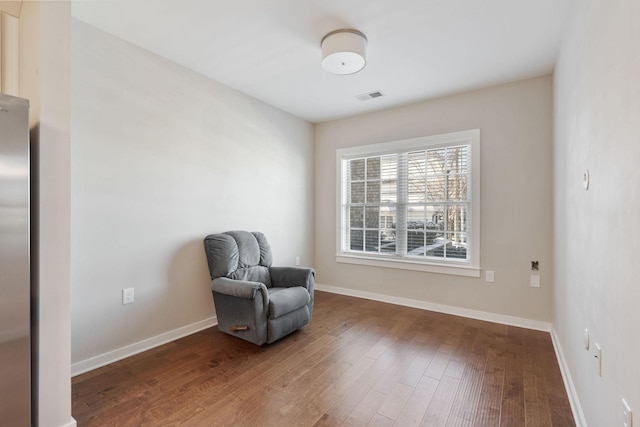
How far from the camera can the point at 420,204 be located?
393cm

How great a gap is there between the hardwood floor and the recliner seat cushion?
319 mm

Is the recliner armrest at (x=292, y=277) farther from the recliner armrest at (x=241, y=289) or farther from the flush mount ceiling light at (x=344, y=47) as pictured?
the flush mount ceiling light at (x=344, y=47)

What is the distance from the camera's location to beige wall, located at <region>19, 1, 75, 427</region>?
1.55 meters

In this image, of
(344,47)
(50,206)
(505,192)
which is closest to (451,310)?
(505,192)

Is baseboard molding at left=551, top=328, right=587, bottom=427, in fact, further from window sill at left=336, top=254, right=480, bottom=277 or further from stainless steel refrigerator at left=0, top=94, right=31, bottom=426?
stainless steel refrigerator at left=0, top=94, right=31, bottom=426

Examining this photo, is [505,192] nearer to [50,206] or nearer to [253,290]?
[253,290]

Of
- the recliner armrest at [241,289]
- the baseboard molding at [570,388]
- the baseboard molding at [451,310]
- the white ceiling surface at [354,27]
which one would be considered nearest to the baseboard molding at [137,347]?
the recliner armrest at [241,289]

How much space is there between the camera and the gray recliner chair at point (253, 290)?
2.66m

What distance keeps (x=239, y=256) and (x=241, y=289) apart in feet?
1.85

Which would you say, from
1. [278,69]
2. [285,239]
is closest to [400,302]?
[285,239]

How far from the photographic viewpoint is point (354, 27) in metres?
2.34

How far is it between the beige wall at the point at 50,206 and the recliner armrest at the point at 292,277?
6.40 ft

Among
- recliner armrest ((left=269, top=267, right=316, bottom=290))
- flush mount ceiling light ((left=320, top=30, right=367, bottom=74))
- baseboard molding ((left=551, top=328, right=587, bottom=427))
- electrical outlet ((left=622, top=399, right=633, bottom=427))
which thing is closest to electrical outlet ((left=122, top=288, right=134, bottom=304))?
recliner armrest ((left=269, top=267, right=316, bottom=290))

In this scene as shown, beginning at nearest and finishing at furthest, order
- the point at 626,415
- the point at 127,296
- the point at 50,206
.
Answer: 1. the point at 626,415
2. the point at 50,206
3. the point at 127,296
